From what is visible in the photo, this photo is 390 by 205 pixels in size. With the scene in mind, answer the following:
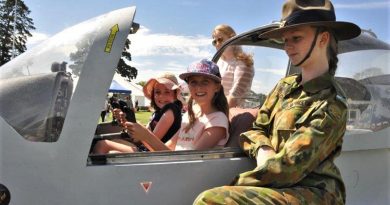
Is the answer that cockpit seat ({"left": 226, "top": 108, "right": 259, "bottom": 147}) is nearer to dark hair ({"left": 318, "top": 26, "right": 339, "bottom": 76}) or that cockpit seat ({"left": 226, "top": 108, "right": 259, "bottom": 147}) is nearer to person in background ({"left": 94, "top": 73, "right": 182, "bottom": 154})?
person in background ({"left": 94, "top": 73, "right": 182, "bottom": 154})

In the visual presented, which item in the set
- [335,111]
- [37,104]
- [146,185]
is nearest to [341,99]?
[335,111]

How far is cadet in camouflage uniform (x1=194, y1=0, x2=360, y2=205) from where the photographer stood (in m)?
1.82

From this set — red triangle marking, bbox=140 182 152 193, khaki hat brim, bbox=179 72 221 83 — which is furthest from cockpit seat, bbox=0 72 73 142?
khaki hat brim, bbox=179 72 221 83

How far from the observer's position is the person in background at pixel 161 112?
2496 mm

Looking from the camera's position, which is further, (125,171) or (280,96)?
(280,96)

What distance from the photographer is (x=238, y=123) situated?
2609mm

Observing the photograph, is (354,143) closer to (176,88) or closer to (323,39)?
(323,39)

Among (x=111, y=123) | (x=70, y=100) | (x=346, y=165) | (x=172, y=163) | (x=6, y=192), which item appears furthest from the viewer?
(x=111, y=123)

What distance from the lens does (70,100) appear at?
188 cm

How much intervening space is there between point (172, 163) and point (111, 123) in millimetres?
1414

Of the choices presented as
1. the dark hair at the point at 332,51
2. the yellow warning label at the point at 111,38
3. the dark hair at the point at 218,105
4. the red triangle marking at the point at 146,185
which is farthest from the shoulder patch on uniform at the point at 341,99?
the yellow warning label at the point at 111,38

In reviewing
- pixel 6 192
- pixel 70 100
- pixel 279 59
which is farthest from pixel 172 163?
pixel 279 59

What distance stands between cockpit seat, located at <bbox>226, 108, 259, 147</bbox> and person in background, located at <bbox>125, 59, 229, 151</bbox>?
5cm

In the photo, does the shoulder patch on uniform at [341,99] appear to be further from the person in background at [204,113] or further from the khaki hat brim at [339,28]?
the person in background at [204,113]
